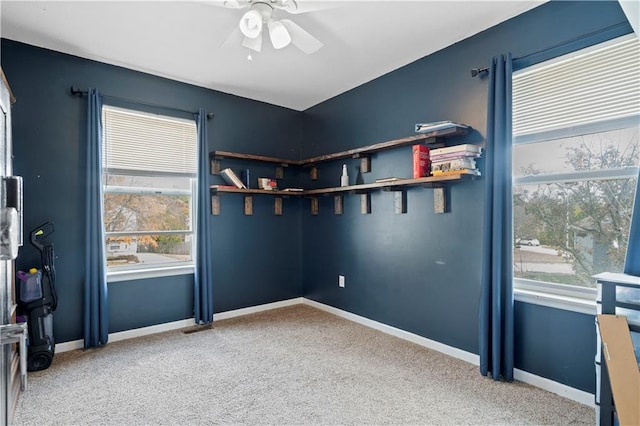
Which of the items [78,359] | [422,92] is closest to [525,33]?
[422,92]

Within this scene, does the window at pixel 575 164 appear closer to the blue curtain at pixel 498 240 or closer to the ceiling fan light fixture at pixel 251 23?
the blue curtain at pixel 498 240

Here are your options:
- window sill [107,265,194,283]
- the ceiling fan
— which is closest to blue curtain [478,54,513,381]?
the ceiling fan

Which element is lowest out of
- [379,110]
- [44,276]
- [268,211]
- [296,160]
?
[44,276]

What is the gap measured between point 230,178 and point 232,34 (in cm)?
177

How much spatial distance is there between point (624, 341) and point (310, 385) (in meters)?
1.78

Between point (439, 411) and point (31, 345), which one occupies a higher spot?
point (31, 345)

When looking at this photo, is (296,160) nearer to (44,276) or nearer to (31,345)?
(44,276)

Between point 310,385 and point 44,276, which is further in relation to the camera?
point 44,276

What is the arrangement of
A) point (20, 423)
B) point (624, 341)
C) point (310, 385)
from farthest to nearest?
point (310, 385)
point (20, 423)
point (624, 341)

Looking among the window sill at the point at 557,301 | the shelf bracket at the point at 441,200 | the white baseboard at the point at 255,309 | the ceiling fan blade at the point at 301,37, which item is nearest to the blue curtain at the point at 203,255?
the white baseboard at the point at 255,309

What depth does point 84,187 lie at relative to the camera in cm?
314

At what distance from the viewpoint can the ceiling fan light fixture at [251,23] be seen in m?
2.11

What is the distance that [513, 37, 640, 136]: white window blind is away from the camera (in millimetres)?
2059

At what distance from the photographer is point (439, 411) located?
2104 mm
